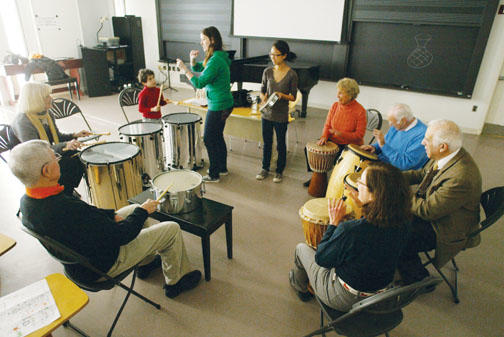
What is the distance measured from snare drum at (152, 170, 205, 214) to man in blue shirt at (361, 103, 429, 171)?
172 cm

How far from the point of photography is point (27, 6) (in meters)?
6.84

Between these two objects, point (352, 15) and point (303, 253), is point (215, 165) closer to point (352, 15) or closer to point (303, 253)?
point (303, 253)

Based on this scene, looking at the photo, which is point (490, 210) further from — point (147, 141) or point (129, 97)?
point (129, 97)

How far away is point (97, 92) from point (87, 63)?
0.65 m

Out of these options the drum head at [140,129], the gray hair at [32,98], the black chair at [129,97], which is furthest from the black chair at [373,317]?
the black chair at [129,97]

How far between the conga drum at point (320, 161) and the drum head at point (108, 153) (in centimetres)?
173

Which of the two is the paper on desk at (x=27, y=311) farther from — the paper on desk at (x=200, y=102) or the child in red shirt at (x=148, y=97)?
the paper on desk at (x=200, y=102)

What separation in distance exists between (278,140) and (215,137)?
28.5 inches

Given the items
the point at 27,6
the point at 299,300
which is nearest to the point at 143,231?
the point at 299,300

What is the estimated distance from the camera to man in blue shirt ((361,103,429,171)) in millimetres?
2717

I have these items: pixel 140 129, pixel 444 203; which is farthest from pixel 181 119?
pixel 444 203

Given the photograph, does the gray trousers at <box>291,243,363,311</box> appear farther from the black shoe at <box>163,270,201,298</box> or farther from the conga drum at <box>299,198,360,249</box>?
the black shoe at <box>163,270,201,298</box>

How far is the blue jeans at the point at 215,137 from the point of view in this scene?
362cm

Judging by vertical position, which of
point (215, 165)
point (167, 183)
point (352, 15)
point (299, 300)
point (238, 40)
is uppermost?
point (352, 15)
